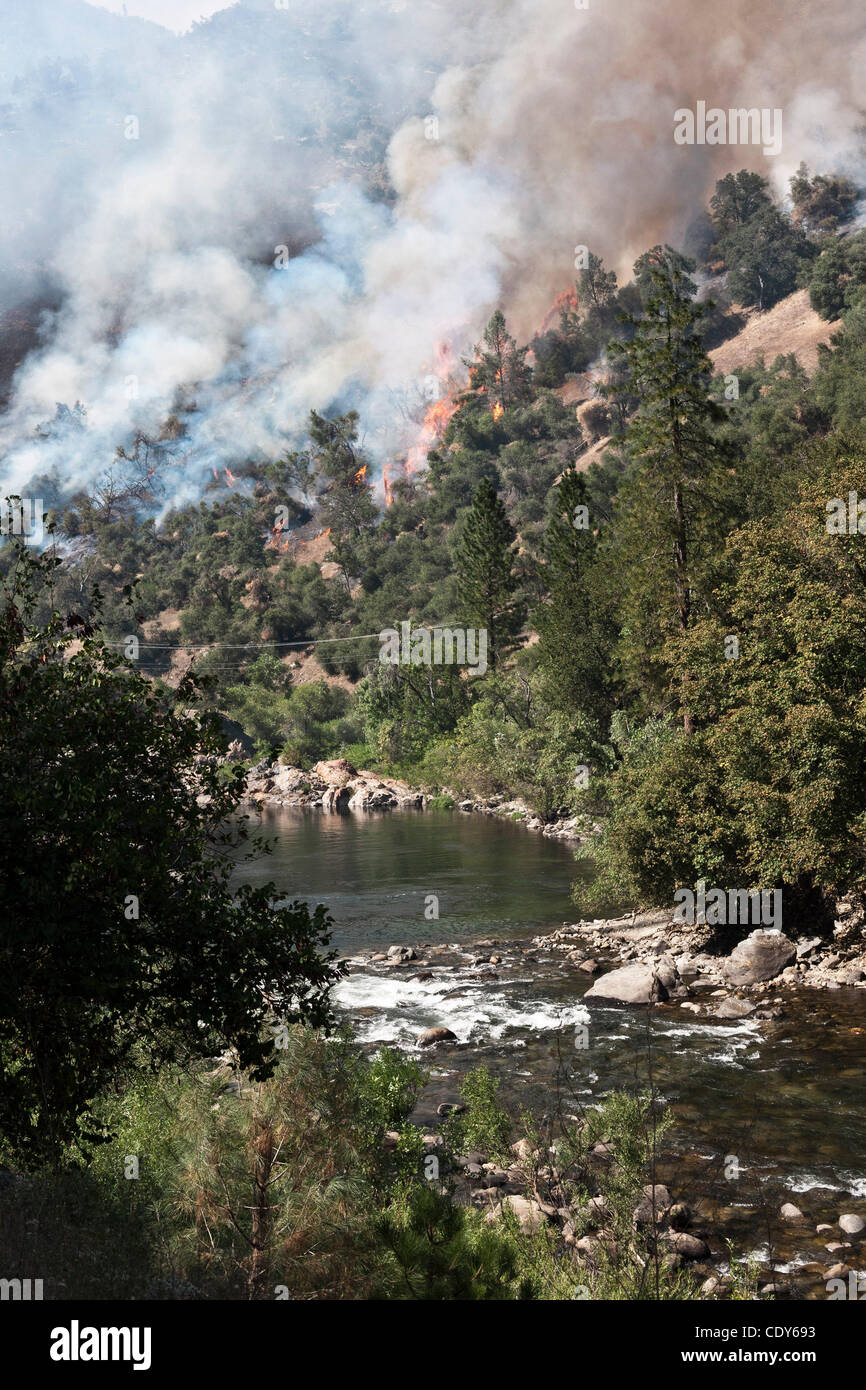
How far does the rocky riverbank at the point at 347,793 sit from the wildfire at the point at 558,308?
118m

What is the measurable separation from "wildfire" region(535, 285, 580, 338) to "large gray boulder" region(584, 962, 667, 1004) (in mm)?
165356

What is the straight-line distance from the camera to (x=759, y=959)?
924 inches

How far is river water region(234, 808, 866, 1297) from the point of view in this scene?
553 inches

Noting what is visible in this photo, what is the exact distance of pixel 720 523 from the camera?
32531mm

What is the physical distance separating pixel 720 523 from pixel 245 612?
3991 inches

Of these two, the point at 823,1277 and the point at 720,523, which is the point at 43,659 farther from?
the point at 720,523

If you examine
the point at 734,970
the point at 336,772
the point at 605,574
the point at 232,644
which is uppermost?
the point at 232,644

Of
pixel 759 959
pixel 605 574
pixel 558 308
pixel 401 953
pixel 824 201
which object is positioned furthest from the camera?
pixel 558 308

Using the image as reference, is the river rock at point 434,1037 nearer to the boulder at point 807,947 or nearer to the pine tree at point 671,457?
the boulder at point 807,947

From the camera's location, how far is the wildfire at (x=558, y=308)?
175000mm

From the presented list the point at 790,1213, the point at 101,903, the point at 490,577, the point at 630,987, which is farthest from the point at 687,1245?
the point at 490,577

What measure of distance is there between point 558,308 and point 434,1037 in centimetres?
17632

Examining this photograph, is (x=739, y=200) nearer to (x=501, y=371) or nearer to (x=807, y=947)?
(x=501, y=371)
